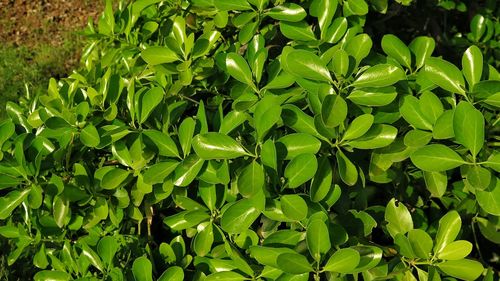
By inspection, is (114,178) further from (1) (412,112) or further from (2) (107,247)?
(1) (412,112)

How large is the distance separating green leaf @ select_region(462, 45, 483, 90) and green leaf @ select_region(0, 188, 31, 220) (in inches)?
43.9

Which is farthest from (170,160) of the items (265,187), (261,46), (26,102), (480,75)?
(26,102)

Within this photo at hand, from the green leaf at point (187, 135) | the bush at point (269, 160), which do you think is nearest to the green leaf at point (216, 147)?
the bush at point (269, 160)

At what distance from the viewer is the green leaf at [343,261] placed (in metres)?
1.24

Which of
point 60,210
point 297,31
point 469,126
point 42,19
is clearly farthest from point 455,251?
point 42,19

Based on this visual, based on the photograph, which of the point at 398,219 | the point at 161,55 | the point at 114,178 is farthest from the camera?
the point at 161,55

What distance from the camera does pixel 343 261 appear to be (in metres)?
1.25

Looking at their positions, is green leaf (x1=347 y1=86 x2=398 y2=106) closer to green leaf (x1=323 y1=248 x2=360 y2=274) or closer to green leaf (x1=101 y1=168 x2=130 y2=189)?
green leaf (x1=323 y1=248 x2=360 y2=274)

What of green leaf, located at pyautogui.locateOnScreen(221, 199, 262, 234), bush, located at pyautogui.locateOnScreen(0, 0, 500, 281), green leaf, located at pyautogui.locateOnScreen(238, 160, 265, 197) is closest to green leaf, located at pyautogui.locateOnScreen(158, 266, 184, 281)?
bush, located at pyautogui.locateOnScreen(0, 0, 500, 281)

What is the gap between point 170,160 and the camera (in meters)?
1.48

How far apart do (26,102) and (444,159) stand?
159 cm

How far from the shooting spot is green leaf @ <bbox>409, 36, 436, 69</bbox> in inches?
64.1

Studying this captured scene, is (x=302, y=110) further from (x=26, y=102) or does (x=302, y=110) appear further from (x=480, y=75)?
(x=26, y=102)

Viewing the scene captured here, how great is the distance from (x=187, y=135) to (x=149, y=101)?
0.14 meters
